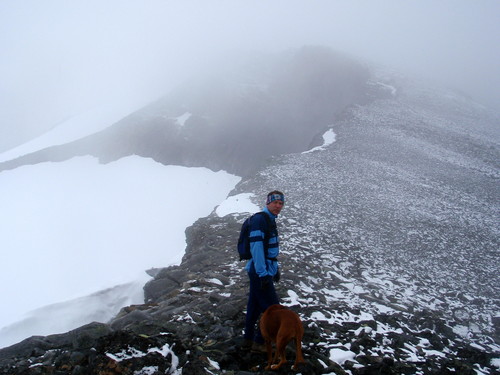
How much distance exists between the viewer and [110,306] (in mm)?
16312

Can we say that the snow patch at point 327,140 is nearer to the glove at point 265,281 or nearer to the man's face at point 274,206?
the man's face at point 274,206

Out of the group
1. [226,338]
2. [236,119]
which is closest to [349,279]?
[226,338]

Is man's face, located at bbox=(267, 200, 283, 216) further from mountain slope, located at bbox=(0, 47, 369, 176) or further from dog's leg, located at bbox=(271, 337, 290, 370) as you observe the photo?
mountain slope, located at bbox=(0, 47, 369, 176)

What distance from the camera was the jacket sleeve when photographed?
6633 mm

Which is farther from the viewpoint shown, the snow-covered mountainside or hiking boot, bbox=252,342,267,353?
hiking boot, bbox=252,342,267,353

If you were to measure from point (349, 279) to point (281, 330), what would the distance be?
284 inches

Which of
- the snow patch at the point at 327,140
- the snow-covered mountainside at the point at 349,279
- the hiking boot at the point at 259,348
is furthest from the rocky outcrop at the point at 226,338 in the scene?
the snow patch at the point at 327,140

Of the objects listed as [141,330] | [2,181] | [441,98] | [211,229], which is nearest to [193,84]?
[2,181]

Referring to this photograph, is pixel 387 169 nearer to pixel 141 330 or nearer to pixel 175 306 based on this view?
pixel 175 306

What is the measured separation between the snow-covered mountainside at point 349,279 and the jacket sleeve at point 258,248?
5.87ft

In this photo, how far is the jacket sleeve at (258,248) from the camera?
6.63 metres

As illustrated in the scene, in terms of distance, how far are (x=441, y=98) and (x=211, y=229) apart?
1700 inches

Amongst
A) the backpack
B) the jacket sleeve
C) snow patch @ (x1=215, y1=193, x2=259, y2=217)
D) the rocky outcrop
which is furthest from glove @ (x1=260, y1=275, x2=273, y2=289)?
snow patch @ (x1=215, y1=193, x2=259, y2=217)

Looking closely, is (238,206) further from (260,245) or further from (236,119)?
(236,119)
